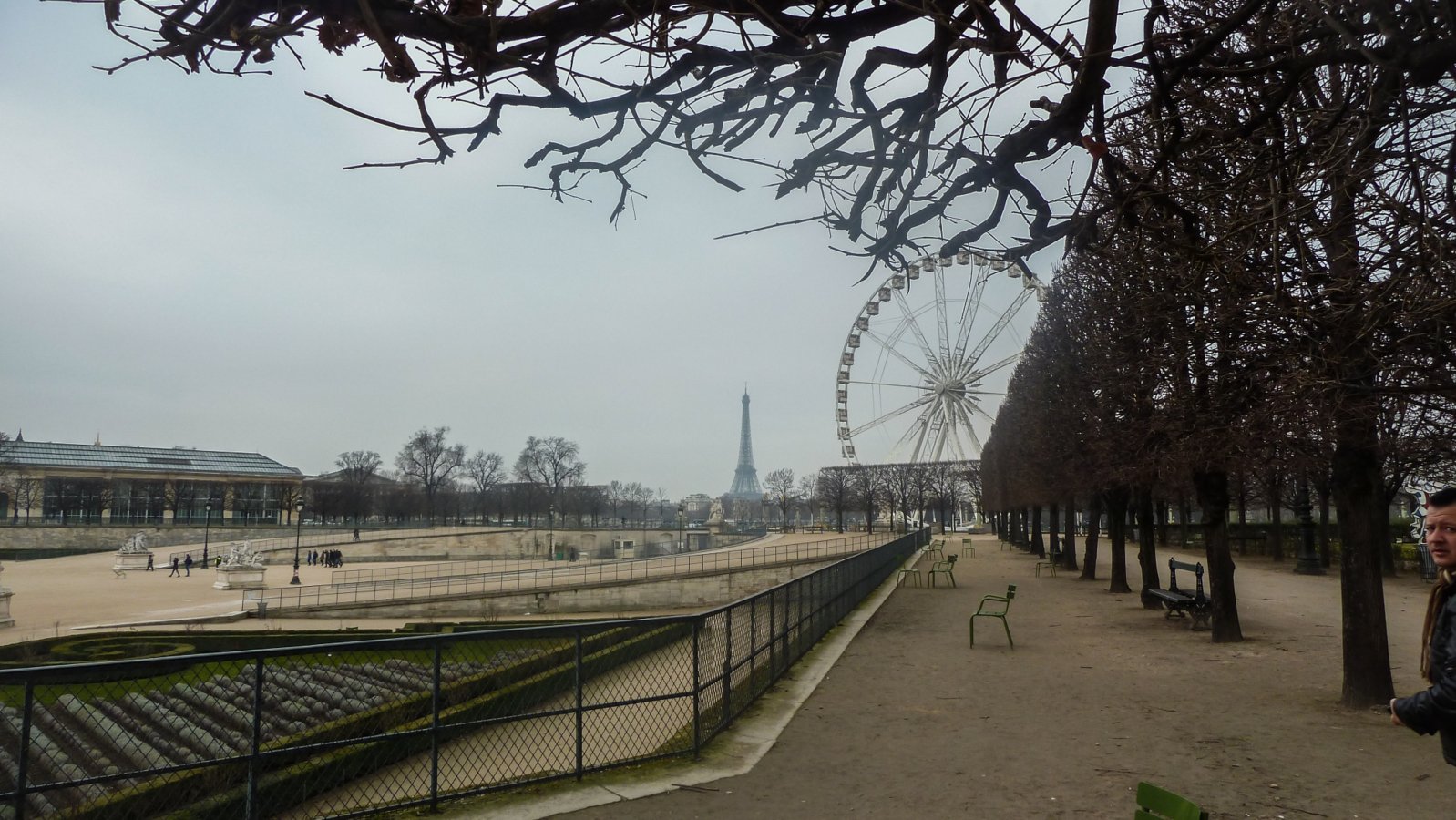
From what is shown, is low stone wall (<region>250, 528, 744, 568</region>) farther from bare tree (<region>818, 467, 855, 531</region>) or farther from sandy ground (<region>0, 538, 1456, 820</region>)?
sandy ground (<region>0, 538, 1456, 820</region>)

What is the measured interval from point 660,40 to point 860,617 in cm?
1599

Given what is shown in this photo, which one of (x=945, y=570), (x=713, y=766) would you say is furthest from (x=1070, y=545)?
(x=713, y=766)

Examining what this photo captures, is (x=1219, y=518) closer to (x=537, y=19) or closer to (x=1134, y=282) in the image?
(x=1134, y=282)

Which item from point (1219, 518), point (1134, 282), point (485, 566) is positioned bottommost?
point (485, 566)

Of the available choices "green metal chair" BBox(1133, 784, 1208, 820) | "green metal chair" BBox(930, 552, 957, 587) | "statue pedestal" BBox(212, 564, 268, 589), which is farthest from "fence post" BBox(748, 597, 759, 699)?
"statue pedestal" BBox(212, 564, 268, 589)

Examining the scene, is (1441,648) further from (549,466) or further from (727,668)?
(549,466)

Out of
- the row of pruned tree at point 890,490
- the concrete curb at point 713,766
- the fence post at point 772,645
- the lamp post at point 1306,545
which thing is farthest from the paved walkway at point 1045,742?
the row of pruned tree at point 890,490

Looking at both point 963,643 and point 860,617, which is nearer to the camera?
point 963,643

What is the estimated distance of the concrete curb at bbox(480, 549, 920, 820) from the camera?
6.11 m

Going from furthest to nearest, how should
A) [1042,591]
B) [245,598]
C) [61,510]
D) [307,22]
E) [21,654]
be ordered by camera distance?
[61,510], [245,598], [1042,591], [21,654], [307,22]

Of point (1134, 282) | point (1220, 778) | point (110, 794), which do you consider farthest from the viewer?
point (1134, 282)

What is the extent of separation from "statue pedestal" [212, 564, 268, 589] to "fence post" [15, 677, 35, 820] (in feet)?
139

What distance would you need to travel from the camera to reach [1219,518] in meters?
13.9

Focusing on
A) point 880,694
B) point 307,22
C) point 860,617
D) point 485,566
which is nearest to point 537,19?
point 307,22
